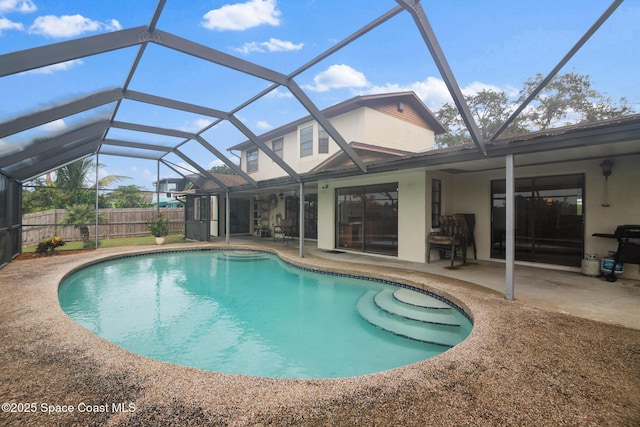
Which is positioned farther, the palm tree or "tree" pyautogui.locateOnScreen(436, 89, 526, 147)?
"tree" pyautogui.locateOnScreen(436, 89, 526, 147)

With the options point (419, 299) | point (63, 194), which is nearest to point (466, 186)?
point (419, 299)

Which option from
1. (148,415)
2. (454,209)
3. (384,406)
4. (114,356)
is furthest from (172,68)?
(454,209)

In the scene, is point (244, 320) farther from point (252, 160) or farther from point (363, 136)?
point (252, 160)

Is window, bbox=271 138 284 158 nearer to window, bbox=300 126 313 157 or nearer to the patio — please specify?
window, bbox=300 126 313 157

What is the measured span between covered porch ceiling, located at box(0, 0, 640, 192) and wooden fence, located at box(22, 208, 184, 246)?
415 centimetres

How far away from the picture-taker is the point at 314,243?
1309 centimetres

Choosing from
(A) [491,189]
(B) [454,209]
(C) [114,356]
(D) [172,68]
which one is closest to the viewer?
(C) [114,356]

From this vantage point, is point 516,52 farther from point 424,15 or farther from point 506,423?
point 506,423

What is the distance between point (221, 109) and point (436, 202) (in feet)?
21.5

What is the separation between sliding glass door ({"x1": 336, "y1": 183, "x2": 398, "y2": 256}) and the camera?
8.91 m

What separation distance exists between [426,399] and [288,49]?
18.9ft

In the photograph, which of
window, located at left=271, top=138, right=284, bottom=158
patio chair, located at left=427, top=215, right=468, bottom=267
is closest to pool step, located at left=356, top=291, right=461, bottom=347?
patio chair, located at left=427, top=215, right=468, bottom=267

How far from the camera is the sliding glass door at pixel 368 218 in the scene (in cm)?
891

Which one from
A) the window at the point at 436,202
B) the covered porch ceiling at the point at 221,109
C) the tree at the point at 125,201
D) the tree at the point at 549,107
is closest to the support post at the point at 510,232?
the covered porch ceiling at the point at 221,109
